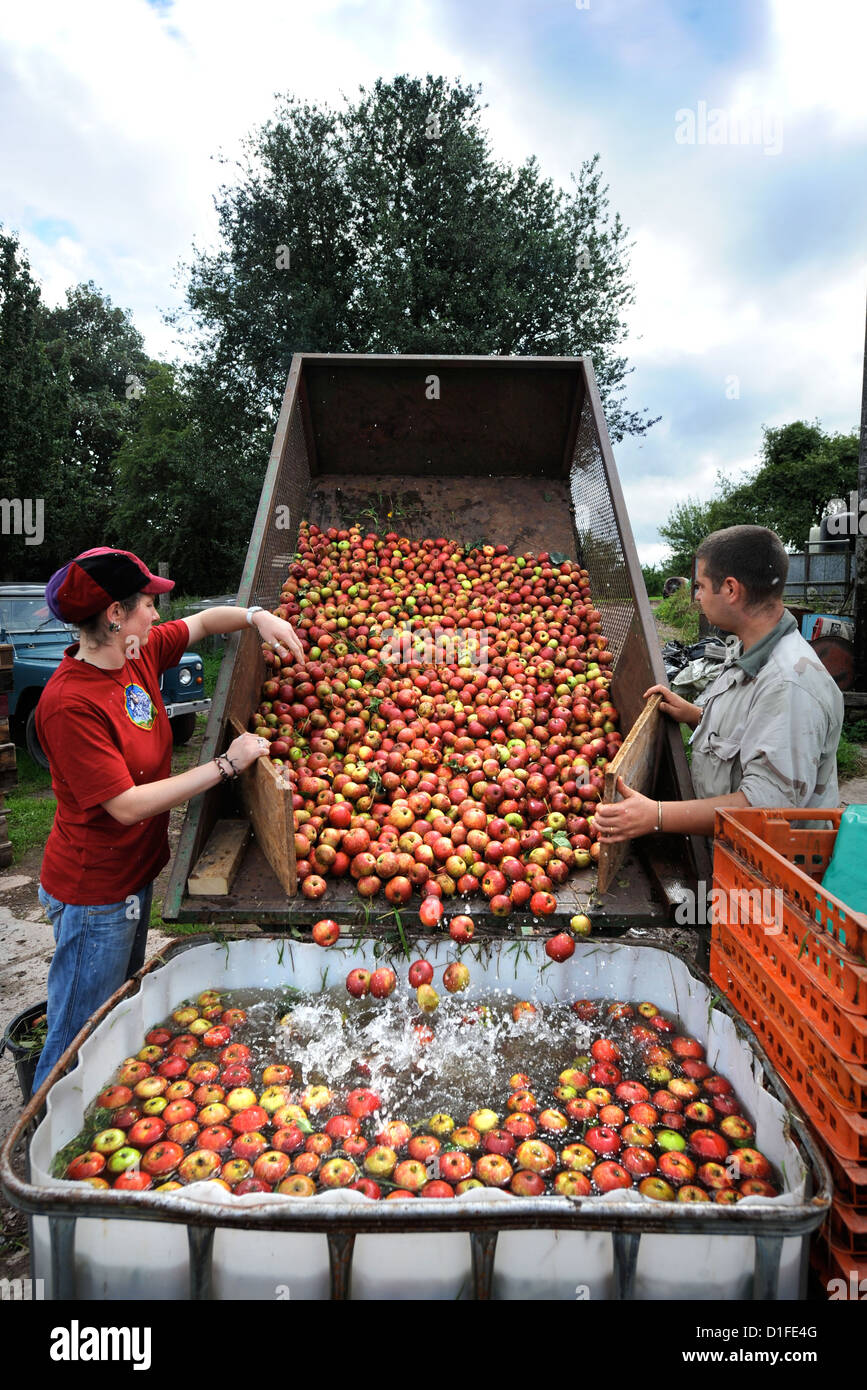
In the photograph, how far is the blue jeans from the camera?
2.84 meters

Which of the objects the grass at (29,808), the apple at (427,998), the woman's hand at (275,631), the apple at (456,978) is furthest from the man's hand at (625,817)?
the grass at (29,808)

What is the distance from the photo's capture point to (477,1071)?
241 centimetres

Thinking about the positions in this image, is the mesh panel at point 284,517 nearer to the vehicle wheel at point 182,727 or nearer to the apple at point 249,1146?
the apple at point 249,1146

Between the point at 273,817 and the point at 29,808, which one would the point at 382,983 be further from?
the point at 29,808

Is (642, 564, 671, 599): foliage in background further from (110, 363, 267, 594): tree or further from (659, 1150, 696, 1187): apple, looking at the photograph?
(659, 1150, 696, 1187): apple

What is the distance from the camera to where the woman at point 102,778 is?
2.57m

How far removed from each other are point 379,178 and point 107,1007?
842 inches

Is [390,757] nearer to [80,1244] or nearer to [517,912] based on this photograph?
[517,912]

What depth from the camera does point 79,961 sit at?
9.38ft

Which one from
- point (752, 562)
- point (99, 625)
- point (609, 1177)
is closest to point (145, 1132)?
point (609, 1177)

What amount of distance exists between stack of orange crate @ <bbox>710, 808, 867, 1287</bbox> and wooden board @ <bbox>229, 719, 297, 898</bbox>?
1530 mm

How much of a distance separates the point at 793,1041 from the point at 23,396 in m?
21.9

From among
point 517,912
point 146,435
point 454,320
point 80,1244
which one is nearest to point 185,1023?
point 80,1244
